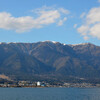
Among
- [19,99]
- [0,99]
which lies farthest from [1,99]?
[19,99]

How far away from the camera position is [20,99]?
185125 mm

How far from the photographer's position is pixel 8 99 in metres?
184

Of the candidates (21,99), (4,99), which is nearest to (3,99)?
(4,99)

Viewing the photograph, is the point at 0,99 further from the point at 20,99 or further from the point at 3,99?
the point at 20,99

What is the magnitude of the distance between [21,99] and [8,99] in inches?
357

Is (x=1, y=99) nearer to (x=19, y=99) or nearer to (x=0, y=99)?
(x=0, y=99)

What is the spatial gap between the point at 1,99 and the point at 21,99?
544 inches

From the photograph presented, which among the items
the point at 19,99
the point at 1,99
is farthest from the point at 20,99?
the point at 1,99

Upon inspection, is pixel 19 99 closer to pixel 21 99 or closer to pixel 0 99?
pixel 21 99

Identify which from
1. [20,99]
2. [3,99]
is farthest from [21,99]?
[3,99]

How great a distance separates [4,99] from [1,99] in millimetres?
2086

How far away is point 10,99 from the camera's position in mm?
184375

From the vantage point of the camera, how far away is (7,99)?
184000 millimetres

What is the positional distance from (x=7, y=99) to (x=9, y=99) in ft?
4.57
